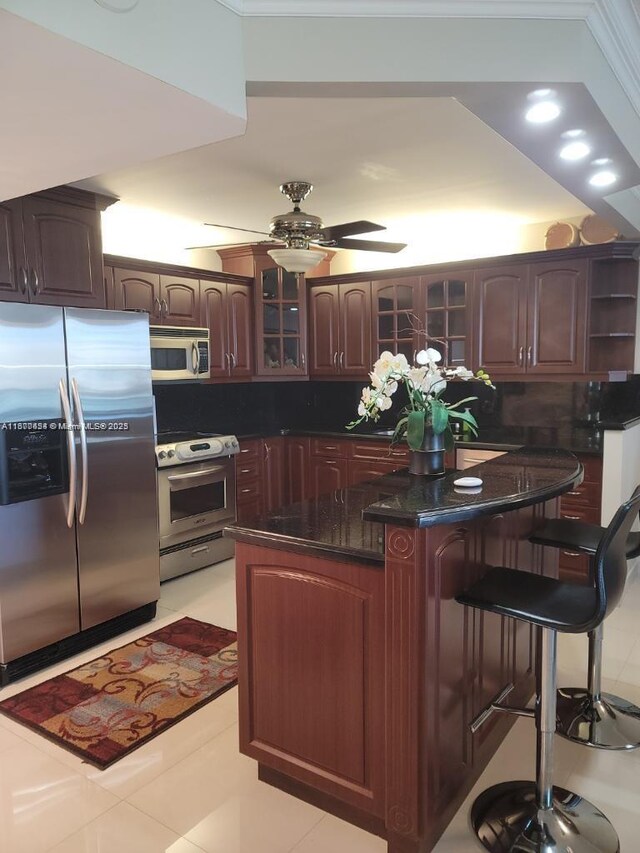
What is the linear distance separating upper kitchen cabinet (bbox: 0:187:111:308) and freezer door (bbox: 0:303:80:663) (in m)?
0.22

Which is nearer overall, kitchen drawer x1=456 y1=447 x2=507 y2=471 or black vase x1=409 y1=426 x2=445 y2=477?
black vase x1=409 y1=426 x2=445 y2=477

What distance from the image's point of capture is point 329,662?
190 centimetres

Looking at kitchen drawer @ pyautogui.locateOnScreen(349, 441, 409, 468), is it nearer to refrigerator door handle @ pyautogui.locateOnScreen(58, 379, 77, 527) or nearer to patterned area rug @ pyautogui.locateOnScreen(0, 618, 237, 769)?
patterned area rug @ pyautogui.locateOnScreen(0, 618, 237, 769)

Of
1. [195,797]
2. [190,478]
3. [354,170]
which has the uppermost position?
[354,170]

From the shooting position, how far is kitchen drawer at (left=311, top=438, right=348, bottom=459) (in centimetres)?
513

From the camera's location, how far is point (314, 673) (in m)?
1.94

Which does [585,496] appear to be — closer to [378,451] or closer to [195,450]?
[378,451]

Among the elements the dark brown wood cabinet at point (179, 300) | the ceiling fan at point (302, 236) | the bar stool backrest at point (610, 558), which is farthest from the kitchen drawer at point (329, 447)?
the bar stool backrest at point (610, 558)

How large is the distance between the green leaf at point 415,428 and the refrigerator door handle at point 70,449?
1782 mm

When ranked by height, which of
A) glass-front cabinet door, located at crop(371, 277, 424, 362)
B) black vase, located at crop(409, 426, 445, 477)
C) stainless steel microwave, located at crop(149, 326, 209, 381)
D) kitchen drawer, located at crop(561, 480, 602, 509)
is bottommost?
kitchen drawer, located at crop(561, 480, 602, 509)

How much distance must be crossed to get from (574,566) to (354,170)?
2.90m

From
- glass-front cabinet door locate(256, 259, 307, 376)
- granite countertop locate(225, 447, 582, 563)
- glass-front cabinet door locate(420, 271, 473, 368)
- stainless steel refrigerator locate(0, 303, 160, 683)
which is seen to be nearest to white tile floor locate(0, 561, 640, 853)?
stainless steel refrigerator locate(0, 303, 160, 683)

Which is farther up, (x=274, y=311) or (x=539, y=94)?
(x=539, y=94)

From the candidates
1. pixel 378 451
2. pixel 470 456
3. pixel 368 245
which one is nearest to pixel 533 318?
pixel 470 456
